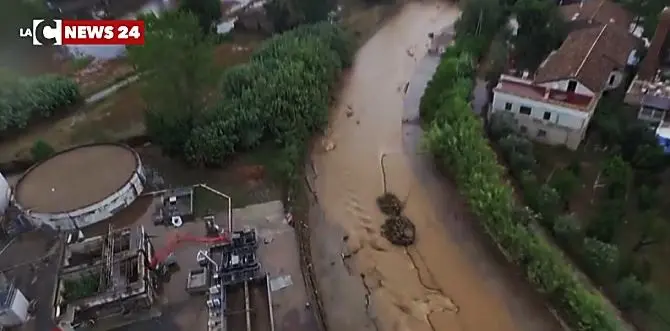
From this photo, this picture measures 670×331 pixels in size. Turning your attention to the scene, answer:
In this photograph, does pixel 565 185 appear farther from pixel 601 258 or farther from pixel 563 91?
pixel 563 91

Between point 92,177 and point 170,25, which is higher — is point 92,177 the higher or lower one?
the lower one

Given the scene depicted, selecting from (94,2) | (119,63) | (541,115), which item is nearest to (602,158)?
(541,115)

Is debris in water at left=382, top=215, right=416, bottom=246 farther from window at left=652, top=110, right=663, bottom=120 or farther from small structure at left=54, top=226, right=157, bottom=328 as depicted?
window at left=652, top=110, right=663, bottom=120

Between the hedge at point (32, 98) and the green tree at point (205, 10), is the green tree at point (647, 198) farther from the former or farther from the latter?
the hedge at point (32, 98)

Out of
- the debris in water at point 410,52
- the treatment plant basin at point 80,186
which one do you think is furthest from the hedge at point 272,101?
the debris in water at point 410,52

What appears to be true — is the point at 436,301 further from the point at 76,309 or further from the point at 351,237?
the point at 76,309

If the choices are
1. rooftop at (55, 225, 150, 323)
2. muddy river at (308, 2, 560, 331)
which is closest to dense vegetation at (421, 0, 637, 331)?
muddy river at (308, 2, 560, 331)
